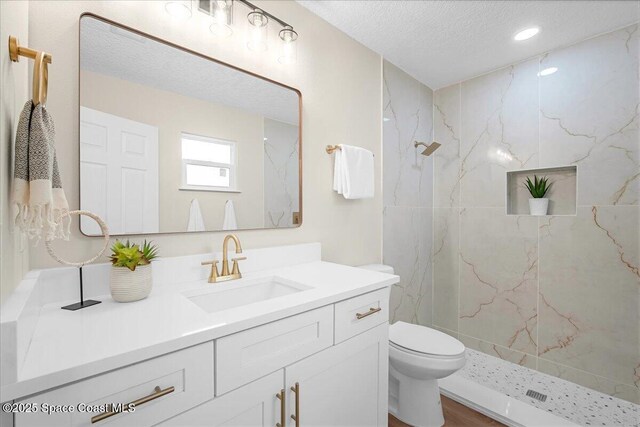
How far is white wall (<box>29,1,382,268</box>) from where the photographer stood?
103cm

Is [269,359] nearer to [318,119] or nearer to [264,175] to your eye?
[264,175]

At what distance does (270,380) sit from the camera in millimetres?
913

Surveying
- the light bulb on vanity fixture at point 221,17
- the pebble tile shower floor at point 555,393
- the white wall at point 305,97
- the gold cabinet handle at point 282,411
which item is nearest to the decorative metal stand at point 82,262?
the white wall at point 305,97

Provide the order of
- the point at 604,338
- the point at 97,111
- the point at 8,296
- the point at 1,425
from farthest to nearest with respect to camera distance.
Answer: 1. the point at 604,338
2. the point at 97,111
3. the point at 8,296
4. the point at 1,425

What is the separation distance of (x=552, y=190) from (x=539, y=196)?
3.8 inches

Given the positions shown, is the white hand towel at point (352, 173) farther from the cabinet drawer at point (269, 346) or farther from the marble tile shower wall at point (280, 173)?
the cabinet drawer at point (269, 346)

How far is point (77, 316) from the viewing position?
0.86 meters

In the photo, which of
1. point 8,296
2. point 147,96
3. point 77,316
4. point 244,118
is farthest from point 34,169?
point 244,118

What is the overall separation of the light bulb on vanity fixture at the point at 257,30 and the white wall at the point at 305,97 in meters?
0.04

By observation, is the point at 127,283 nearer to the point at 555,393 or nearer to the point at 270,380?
the point at 270,380

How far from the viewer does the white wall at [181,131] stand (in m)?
1.11

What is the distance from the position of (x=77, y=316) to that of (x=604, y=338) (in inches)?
109

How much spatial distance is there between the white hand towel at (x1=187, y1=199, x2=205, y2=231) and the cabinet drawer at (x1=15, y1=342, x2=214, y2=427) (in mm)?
638

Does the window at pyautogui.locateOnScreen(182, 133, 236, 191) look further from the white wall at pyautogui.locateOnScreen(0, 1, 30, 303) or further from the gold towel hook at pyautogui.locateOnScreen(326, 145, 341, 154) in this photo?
the gold towel hook at pyautogui.locateOnScreen(326, 145, 341, 154)
